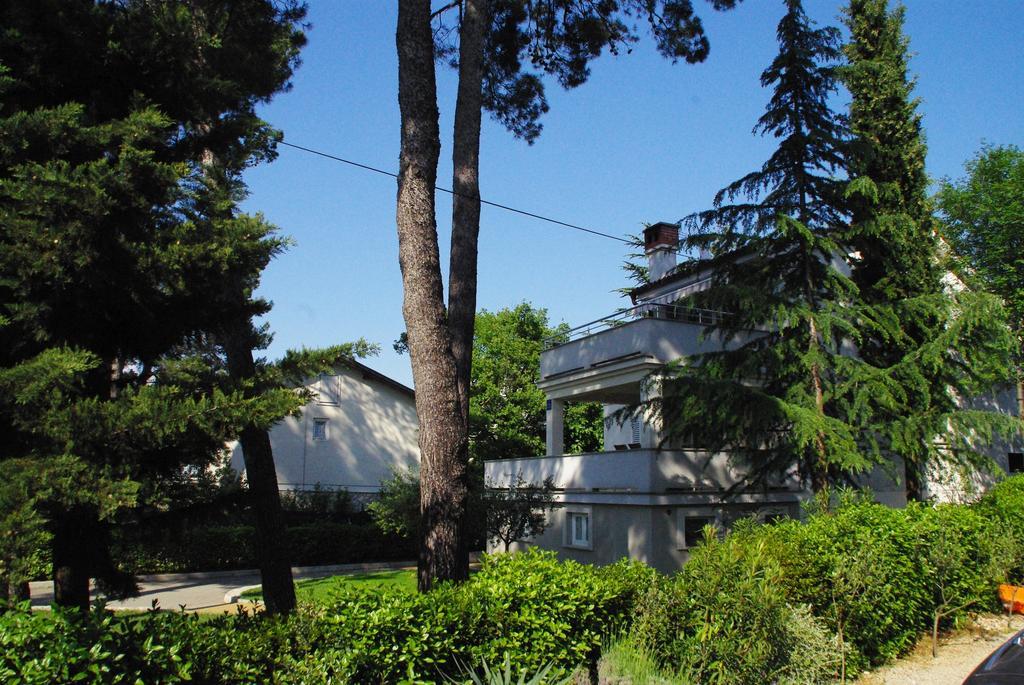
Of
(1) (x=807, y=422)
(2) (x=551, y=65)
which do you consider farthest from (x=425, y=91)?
(1) (x=807, y=422)

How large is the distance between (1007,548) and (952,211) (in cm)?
2222

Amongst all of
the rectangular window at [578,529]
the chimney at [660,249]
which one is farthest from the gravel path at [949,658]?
the chimney at [660,249]

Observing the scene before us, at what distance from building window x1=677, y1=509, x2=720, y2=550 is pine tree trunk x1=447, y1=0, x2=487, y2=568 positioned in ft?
33.0

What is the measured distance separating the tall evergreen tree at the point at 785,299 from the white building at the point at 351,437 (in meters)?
18.8

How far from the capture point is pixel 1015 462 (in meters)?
26.1

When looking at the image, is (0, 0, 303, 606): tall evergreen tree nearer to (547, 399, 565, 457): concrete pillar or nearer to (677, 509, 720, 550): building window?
(677, 509, 720, 550): building window

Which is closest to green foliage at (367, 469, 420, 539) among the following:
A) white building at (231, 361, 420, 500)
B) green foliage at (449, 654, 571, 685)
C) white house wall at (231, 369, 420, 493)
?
white house wall at (231, 369, 420, 493)

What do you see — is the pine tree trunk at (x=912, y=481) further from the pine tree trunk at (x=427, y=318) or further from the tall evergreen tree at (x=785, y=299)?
the pine tree trunk at (x=427, y=318)

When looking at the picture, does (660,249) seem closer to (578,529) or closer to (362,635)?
(578,529)

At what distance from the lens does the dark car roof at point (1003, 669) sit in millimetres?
5621

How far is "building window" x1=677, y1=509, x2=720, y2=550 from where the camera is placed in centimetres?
1800

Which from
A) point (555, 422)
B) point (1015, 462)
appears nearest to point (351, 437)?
point (555, 422)

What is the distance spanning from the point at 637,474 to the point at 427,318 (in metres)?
11.1

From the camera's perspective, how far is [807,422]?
13.7 metres
